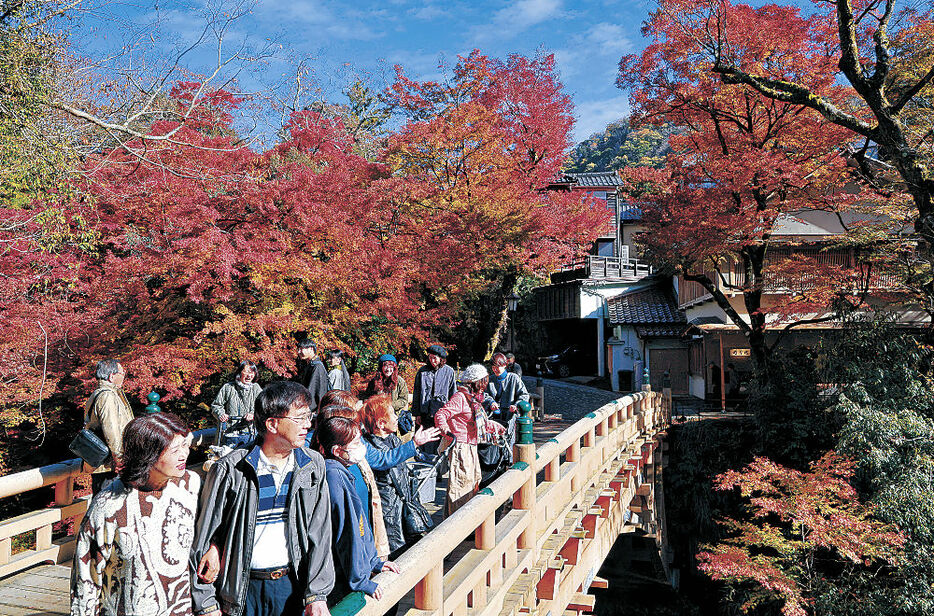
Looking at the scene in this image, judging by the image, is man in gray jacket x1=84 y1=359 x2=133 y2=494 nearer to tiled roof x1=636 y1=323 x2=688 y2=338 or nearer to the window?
tiled roof x1=636 y1=323 x2=688 y2=338

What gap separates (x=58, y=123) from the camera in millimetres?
7977

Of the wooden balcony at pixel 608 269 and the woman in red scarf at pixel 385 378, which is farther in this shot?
the wooden balcony at pixel 608 269

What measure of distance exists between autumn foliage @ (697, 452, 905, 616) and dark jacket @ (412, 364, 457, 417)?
6.44 m

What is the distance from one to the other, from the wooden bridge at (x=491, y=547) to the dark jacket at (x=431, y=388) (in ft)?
4.61

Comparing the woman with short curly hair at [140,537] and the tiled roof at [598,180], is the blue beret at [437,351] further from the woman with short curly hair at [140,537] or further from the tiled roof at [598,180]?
the tiled roof at [598,180]

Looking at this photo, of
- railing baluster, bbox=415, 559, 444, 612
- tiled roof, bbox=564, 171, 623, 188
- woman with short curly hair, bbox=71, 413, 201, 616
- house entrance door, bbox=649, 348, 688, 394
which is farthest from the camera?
tiled roof, bbox=564, 171, 623, 188

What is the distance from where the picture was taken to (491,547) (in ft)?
13.7

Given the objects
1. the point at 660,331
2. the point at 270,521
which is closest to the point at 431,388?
the point at 270,521

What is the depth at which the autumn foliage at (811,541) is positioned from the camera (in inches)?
379

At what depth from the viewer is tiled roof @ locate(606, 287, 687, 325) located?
2456cm

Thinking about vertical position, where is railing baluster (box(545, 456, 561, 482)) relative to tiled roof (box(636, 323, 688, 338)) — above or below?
below

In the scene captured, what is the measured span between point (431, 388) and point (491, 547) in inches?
117

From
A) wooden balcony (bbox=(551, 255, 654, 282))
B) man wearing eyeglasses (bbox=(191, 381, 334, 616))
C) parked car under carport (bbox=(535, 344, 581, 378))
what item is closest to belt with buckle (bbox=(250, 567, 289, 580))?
man wearing eyeglasses (bbox=(191, 381, 334, 616))

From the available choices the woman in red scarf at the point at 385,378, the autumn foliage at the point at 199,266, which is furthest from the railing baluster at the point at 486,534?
the autumn foliage at the point at 199,266
